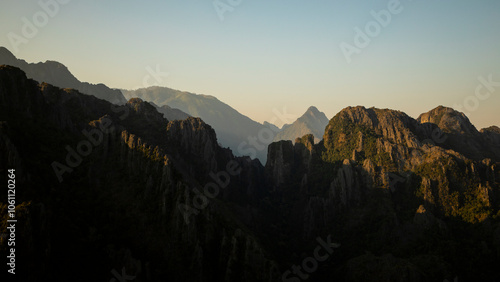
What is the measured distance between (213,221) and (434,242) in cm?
5913

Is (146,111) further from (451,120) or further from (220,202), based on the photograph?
(451,120)

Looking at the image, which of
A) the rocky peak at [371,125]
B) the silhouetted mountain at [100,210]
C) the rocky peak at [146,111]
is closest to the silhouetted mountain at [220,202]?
the silhouetted mountain at [100,210]

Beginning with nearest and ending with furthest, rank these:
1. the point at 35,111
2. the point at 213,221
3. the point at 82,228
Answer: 1. the point at 82,228
2. the point at 213,221
3. the point at 35,111

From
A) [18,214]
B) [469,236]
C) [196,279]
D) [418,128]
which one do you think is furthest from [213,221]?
[418,128]

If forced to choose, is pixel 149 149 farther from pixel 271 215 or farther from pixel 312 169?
pixel 312 169

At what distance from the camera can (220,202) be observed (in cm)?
9494

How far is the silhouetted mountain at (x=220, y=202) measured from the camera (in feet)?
169

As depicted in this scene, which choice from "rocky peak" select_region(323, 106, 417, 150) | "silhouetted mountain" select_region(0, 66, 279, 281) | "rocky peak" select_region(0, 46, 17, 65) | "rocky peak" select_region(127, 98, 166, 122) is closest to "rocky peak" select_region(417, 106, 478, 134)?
"rocky peak" select_region(323, 106, 417, 150)

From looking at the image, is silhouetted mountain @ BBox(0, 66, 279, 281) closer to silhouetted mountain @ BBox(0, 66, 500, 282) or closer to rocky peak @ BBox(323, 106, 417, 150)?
silhouetted mountain @ BBox(0, 66, 500, 282)

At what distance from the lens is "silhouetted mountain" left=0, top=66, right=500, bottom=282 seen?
5150 centimetres

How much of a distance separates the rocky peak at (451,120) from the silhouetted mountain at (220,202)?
4108 mm

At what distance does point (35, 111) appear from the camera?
69250 millimetres

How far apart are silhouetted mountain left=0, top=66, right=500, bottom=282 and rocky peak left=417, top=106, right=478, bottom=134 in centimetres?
411

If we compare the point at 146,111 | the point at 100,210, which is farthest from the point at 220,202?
the point at 146,111
